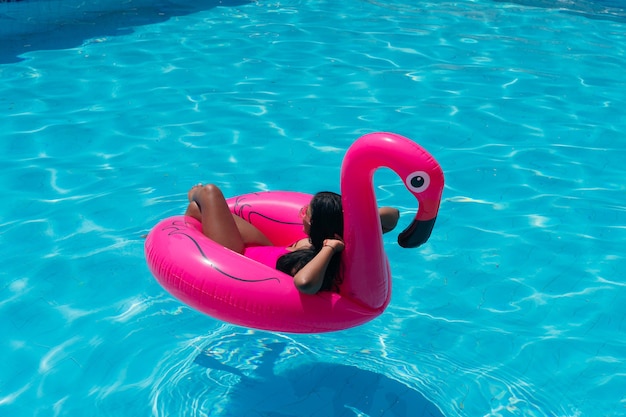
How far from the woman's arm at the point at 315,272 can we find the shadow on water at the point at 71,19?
18.7 feet

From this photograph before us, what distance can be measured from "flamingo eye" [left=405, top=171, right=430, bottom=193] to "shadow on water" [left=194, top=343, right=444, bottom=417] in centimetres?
113

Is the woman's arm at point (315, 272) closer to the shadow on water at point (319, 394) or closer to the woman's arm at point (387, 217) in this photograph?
the woman's arm at point (387, 217)

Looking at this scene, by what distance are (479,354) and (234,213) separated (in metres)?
1.48

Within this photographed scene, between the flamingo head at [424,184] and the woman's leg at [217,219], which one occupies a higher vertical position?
the flamingo head at [424,184]

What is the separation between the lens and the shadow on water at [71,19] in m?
8.35

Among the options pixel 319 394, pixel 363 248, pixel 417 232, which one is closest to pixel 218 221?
pixel 363 248

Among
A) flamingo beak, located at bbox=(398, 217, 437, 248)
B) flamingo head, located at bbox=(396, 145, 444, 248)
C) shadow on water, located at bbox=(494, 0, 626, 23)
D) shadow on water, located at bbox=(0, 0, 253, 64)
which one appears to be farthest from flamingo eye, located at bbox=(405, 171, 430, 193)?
shadow on water, located at bbox=(494, 0, 626, 23)

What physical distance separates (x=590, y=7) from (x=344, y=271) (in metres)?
9.33

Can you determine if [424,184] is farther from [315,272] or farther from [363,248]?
[315,272]

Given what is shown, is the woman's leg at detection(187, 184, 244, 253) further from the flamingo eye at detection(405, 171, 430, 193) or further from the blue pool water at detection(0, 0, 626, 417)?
the flamingo eye at detection(405, 171, 430, 193)

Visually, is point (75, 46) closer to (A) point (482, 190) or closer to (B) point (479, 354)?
(A) point (482, 190)

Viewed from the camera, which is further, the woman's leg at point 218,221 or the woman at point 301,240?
the woman's leg at point 218,221

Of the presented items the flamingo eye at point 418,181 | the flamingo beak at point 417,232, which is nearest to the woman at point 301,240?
the flamingo beak at point 417,232

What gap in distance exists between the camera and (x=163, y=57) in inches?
317
